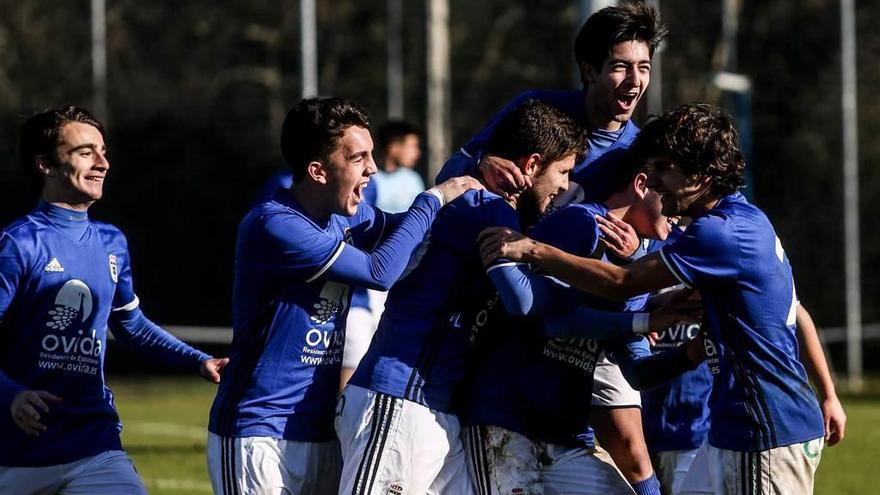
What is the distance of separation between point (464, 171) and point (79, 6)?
15.4 meters

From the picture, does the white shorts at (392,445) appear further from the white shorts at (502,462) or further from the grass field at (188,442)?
the grass field at (188,442)

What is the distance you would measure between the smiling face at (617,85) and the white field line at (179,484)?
4.20m

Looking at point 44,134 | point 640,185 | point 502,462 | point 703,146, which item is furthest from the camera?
point 44,134

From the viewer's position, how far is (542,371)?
5312 millimetres

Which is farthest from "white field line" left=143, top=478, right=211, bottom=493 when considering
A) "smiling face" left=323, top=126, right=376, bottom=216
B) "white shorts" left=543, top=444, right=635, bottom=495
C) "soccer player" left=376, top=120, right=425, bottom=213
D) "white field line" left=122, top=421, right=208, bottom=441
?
"white shorts" left=543, top=444, right=635, bottom=495

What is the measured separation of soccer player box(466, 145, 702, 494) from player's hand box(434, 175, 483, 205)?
27 cm

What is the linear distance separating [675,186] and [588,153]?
998 millimetres

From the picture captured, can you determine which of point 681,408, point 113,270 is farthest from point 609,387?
point 113,270

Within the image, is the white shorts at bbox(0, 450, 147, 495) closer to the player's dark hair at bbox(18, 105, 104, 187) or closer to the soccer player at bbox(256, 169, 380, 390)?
the player's dark hair at bbox(18, 105, 104, 187)

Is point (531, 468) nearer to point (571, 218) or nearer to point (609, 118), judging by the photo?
point (571, 218)

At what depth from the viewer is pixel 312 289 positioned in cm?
536

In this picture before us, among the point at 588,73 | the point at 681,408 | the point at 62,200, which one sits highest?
the point at 588,73

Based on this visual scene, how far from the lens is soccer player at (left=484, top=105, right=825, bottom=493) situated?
494cm

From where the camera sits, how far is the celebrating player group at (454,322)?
5.00m
